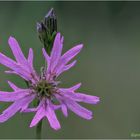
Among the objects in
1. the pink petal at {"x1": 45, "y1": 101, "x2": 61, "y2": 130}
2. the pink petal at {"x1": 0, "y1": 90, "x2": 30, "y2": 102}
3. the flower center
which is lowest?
the pink petal at {"x1": 45, "y1": 101, "x2": 61, "y2": 130}

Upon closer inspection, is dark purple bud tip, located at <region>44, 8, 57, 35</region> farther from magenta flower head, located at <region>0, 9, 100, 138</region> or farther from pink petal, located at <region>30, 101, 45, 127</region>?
pink petal, located at <region>30, 101, 45, 127</region>

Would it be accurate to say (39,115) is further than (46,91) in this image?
No

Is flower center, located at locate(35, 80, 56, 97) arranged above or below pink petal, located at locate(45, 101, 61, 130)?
above

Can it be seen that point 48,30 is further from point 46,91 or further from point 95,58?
point 95,58

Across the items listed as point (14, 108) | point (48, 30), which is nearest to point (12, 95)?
point (14, 108)

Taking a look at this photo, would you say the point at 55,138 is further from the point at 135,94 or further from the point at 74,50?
the point at 74,50

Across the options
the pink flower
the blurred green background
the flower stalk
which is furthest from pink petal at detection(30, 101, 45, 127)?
the blurred green background

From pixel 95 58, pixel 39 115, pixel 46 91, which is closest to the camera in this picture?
pixel 39 115

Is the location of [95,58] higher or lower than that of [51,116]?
higher
